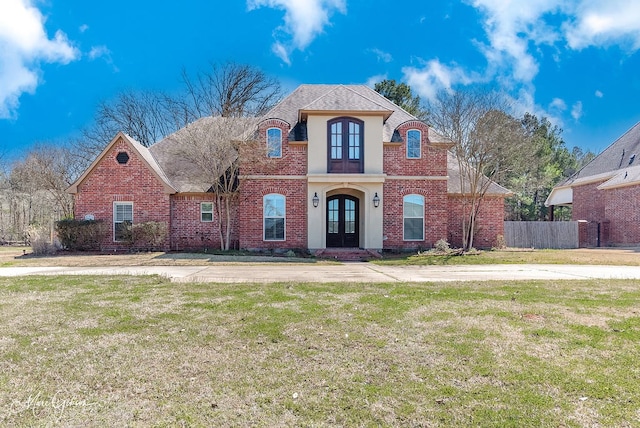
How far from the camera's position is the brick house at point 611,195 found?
79.7ft

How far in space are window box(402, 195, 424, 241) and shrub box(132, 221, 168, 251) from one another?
34.8ft

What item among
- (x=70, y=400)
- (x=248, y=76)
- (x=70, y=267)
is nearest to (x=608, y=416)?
(x=70, y=400)

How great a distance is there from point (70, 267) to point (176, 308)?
831cm

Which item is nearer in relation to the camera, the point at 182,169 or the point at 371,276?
the point at 371,276

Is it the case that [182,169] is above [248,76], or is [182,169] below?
below

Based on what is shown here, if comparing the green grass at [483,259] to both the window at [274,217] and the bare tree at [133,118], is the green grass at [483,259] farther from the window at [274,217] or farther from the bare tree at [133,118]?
the bare tree at [133,118]

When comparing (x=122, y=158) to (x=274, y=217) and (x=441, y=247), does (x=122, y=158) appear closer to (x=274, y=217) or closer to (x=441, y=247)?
(x=274, y=217)

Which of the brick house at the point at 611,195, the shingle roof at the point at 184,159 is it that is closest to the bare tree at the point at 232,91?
the shingle roof at the point at 184,159

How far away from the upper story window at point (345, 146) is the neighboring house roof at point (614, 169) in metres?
17.7

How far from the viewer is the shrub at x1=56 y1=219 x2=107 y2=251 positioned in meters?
17.5

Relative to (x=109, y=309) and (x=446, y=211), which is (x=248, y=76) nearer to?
(x=446, y=211)

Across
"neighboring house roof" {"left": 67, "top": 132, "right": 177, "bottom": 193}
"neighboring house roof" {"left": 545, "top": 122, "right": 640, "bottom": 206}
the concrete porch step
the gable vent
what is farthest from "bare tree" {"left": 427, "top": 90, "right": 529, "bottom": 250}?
the gable vent

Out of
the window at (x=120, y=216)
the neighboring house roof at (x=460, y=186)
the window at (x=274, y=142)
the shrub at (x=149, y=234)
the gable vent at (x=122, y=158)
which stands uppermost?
the window at (x=274, y=142)

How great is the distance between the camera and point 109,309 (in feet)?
20.6
